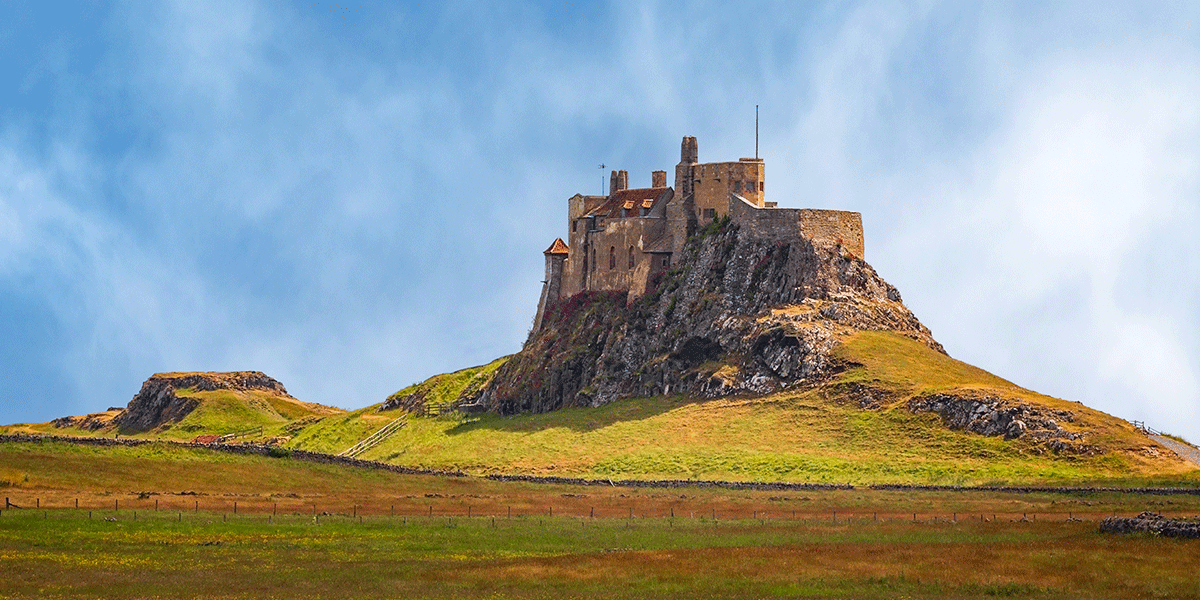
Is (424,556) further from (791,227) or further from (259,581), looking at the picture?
(791,227)

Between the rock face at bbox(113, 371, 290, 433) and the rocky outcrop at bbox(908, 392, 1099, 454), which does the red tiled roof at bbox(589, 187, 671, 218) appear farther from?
the rock face at bbox(113, 371, 290, 433)

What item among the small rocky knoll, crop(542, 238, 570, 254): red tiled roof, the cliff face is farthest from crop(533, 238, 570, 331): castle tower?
the small rocky knoll

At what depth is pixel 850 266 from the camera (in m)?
141

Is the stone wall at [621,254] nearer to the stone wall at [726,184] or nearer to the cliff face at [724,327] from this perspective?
the cliff face at [724,327]

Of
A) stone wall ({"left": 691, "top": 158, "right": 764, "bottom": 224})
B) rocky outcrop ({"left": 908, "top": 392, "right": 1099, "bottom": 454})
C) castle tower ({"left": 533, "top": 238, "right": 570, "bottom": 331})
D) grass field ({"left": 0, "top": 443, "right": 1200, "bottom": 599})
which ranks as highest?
stone wall ({"left": 691, "top": 158, "right": 764, "bottom": 224})

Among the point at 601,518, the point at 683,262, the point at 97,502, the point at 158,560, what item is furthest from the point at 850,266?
the point at 158,560

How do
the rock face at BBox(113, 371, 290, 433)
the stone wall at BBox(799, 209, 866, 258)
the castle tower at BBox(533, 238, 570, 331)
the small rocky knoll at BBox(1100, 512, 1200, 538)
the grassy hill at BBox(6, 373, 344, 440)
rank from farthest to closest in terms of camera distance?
the rock face at BBox(113, 371, 290, 433) → the grassy hill at BBox(6, 373, 344, 440) → the castle tower at BBox(533, 238, 570, 331) → the stone wall at BBox(799, 209, 866, 258) → the small rocky knoll at BBox(1100, 512, 1200, 538)

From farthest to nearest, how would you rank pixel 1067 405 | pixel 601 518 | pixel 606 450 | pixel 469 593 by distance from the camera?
1. pixel 606 450
2. pixel 1067 405
3. pixel 601 518
4. pixel 469 593

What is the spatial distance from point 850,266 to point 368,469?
4519 centimetres

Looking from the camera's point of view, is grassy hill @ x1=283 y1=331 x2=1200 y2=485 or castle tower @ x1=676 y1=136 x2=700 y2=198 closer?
grassy hill @ x1=283 y1=331 x2=1200 y2=485

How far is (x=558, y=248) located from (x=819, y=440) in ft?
173

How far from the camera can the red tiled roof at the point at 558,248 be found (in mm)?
166000

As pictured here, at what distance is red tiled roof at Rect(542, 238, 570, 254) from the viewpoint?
166 meters

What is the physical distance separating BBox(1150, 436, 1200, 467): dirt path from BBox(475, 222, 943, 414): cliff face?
27229mm
